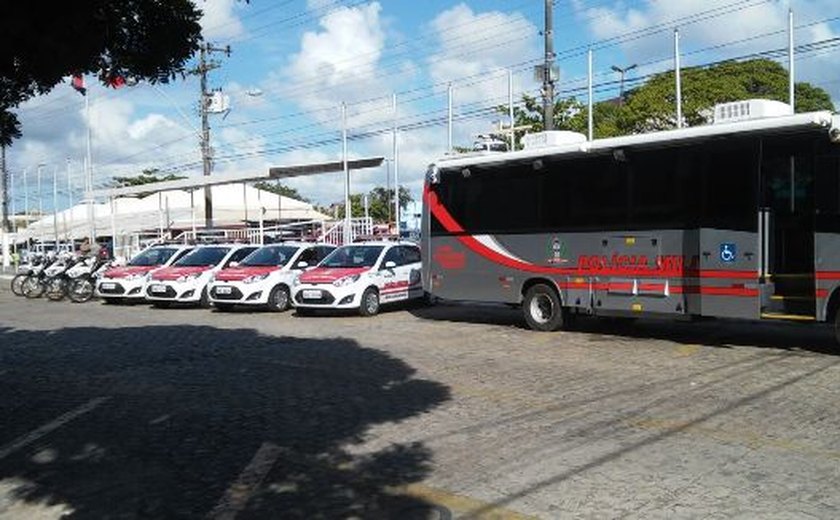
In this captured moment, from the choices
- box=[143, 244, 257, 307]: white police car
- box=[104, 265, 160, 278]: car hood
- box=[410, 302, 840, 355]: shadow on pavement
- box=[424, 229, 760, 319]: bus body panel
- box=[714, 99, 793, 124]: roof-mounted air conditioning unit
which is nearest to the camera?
box=[714, 99, 793, 124]: roof-mounted air conditioning unit

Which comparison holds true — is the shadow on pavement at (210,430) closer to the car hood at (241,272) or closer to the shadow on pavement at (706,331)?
the shadow on pavement at (706,331)

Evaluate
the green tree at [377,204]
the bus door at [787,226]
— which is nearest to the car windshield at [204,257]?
the bus door at [787,226]

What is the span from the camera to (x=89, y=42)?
616 cm

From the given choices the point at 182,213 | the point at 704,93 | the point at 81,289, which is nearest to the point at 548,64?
the point at 81,289

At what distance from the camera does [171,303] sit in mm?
22656

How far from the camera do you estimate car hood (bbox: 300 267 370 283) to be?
18562 mm

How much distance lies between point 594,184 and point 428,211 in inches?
163

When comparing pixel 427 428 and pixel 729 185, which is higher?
pixel 729 185

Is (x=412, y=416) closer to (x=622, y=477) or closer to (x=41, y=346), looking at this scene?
(x=622, y=477)

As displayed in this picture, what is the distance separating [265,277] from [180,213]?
35.9 m

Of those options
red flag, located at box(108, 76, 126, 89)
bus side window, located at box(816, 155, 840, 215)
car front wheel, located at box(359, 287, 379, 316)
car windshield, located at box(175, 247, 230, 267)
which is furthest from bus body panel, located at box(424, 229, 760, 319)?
red flag, located at box(108, 76, 126, 89)

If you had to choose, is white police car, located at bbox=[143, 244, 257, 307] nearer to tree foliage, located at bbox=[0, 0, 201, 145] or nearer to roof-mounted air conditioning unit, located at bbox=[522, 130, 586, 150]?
roof-mounted air conditioning unit, located at bbox=[522, 130, 586, 150]

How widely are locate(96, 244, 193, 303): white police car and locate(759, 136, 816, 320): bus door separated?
16.3 meters

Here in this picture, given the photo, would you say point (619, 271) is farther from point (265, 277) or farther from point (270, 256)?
point (270, 256)
